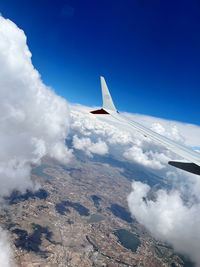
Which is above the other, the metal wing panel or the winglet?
the winglet

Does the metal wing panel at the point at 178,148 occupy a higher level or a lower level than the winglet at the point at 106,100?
lower

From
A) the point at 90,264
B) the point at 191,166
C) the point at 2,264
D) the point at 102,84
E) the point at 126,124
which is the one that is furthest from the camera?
the point at 90,264

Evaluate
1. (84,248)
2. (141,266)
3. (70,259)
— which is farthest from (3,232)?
(141,266)

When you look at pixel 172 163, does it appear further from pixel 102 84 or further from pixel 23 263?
pixel 23 263

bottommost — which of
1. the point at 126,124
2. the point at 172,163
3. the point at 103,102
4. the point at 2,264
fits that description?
the point at 2,264

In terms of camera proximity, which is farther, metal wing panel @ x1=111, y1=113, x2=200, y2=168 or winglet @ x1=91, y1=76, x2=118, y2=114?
winglet @ x1=91, y1=76, x2=118, y2=114

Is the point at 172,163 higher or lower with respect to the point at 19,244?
higher

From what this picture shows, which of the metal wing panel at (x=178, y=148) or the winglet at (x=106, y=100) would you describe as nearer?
the metal wing panel at (x=178, y=148)

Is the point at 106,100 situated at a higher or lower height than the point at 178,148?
higher

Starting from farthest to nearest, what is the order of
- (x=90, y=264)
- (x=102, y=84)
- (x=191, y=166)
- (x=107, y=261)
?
(x=107, y=261)
(x=90, y=264)
(x=102, y=84)
(x=191, y=166)

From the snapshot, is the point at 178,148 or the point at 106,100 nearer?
the point at 178,148

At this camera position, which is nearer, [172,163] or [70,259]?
[172,163]
